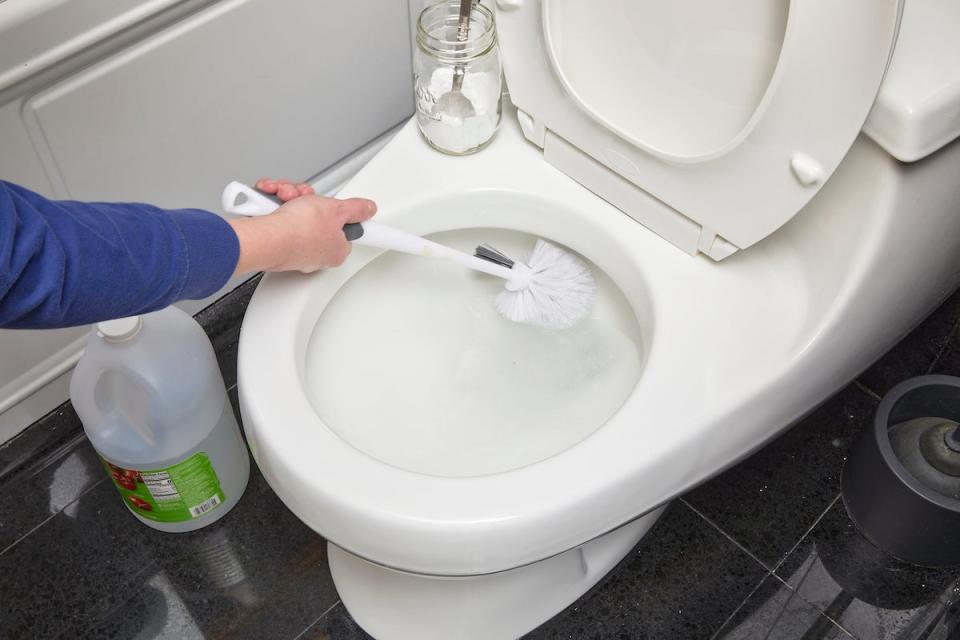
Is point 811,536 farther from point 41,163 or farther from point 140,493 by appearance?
point 41,163

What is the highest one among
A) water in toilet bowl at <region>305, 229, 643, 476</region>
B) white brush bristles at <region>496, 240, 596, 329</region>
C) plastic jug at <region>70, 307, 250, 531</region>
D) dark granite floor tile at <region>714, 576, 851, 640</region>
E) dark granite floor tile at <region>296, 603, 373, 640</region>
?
white brush bristles at <region>496, 240, 596, 329</region>

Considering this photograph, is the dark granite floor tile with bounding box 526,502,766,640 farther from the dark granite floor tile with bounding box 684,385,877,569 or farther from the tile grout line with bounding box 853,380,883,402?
the tile grout line with bounding box 853,380,883,402

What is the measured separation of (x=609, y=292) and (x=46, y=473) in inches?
27.1

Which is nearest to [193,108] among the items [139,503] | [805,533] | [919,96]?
[139,503]

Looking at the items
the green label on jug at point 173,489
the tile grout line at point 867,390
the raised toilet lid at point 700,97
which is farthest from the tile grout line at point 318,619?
the tile grout line at point 867,390

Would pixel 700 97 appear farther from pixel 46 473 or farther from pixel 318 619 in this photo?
pixel 46 473

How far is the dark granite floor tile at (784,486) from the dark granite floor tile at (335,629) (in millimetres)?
390

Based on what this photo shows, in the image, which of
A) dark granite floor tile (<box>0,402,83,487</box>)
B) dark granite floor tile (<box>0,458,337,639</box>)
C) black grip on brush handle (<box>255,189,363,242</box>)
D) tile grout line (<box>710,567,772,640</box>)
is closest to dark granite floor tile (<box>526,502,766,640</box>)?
tile grout line (<box>710,567,772,640</box>)

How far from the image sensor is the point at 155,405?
88cm

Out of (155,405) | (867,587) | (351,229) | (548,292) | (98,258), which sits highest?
(98,258)

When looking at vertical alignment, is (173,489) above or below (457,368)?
below

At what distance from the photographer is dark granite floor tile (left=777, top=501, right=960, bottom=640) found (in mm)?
953

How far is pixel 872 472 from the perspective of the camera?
0.96m

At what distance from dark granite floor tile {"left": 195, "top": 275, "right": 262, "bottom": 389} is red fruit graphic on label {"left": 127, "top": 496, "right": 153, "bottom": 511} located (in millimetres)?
211
